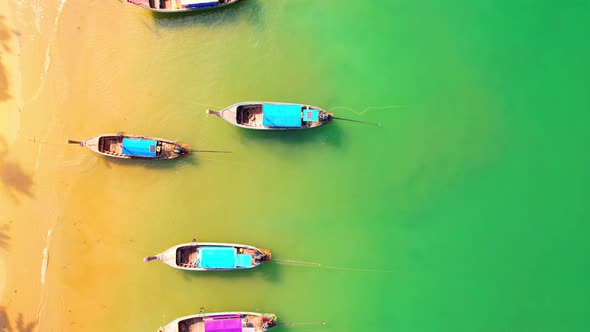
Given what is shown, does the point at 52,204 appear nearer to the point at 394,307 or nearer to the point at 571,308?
the point at 394,307

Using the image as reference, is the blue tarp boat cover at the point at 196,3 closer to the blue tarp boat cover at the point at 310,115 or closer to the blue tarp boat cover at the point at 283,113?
the blue tarp boat cover at the point at 283,113

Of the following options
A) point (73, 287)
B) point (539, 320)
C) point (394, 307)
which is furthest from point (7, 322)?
point (539, 320)

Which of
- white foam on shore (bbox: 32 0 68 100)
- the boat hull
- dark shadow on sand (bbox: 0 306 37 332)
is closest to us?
the boat hull

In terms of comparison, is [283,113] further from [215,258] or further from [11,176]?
[11,176]

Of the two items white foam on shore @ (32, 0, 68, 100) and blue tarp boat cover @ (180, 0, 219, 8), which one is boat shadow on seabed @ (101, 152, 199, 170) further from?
blue tarp boat cover @ (180, 0, 219, 8)

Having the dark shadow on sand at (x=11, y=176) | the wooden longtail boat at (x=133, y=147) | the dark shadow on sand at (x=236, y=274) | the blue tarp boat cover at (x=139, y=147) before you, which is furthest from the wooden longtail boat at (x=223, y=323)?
the dark shadow on sand at (x=11, y=176)

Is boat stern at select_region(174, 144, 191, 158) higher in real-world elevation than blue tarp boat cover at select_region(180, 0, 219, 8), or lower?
lower

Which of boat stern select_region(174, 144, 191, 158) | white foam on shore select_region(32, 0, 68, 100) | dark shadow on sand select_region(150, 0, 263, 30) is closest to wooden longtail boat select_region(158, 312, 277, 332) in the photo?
boat stern select_region(174, 144, 191, 158)
